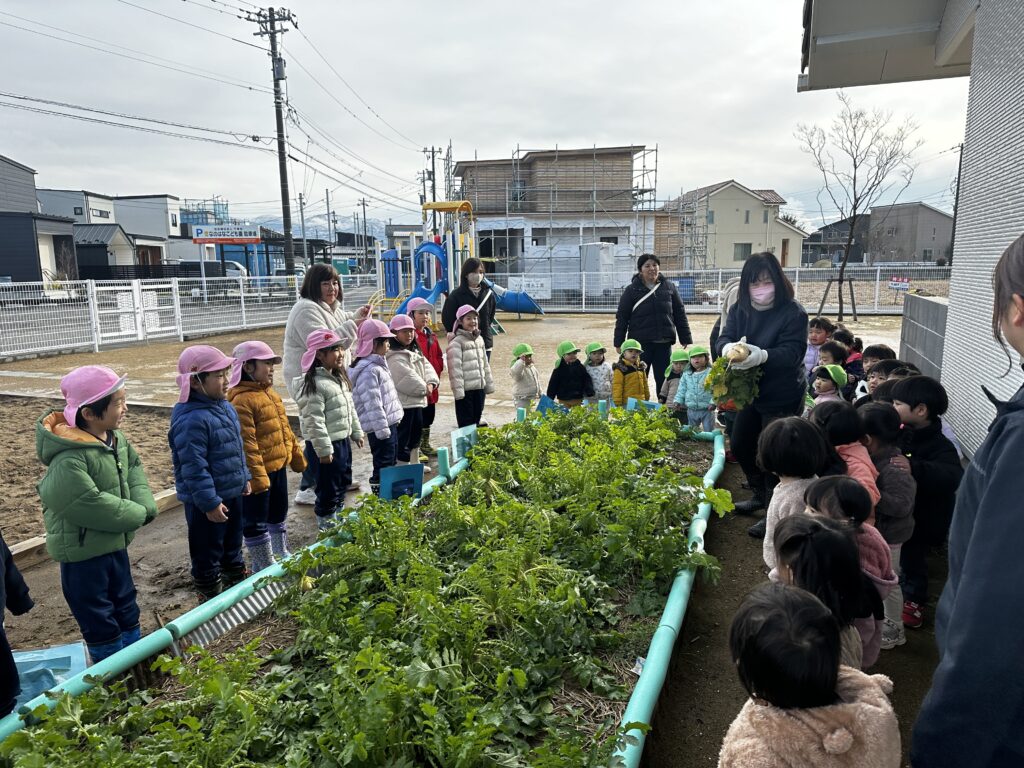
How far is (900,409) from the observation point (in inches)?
144

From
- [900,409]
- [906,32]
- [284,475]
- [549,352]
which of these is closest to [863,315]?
[549,352]

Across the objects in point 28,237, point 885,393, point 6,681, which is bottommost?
point 6,681

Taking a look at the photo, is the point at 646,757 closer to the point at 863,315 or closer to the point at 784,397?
the point at 784,397

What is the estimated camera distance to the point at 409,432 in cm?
637

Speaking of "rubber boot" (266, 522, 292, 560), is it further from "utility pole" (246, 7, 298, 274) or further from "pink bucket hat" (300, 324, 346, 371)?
"utility pole" (246, 7, 298, 274)

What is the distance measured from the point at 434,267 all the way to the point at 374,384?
1509cm

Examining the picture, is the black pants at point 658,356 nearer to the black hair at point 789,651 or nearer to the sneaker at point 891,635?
the sneaker at point 891,635

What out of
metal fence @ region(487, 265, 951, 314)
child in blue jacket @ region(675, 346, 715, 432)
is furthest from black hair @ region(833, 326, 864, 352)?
metal fence @ region(487, 265, 951, 314)

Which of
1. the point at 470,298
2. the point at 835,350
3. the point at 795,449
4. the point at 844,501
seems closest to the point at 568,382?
the point at 470,298

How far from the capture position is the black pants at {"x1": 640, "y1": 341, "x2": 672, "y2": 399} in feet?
24.7

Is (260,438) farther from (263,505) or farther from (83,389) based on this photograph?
(83,389)

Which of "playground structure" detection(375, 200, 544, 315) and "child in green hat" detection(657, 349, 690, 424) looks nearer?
"child in green hat" detection(657, 349, 690, 424)

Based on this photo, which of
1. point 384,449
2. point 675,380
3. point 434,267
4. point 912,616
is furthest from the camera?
point 434,267

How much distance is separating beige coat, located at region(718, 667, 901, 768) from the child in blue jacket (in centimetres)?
514
